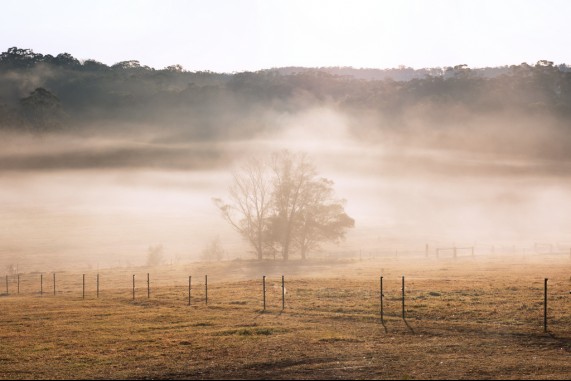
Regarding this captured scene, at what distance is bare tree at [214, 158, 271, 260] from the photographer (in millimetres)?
117312

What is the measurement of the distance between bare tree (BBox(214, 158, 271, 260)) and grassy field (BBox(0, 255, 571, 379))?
51.4 meters

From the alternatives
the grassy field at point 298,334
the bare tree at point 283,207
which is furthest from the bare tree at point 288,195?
the grassy field at point 298,334

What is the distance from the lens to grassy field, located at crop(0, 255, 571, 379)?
26.6 metres

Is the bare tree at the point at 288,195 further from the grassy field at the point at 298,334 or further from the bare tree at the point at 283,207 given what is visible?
the grassy field at the point at 298,334

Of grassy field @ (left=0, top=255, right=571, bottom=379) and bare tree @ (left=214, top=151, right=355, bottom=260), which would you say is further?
bare tree @ (left=214, top=151, right=355, bottom=260)

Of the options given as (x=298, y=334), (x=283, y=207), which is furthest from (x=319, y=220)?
(x=298, y=334)

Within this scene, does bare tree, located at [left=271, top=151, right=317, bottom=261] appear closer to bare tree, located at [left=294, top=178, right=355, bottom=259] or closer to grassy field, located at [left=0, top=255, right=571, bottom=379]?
bare tree, located at [left=294, top=178, right=355, bottom=259]

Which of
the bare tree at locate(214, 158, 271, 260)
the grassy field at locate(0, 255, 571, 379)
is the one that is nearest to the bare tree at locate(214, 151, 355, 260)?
the bare tree at locate(214, 158, 271, 260)

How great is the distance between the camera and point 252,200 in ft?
389

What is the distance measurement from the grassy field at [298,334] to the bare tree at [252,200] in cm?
5144

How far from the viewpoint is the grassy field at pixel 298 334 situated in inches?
1049

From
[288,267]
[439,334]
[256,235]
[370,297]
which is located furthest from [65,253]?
[439,334]

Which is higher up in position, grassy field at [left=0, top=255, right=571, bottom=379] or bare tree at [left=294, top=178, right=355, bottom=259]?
bare tree at [left=294, top=178, right=355, bottom=259]

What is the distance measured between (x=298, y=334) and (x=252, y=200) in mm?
83147
